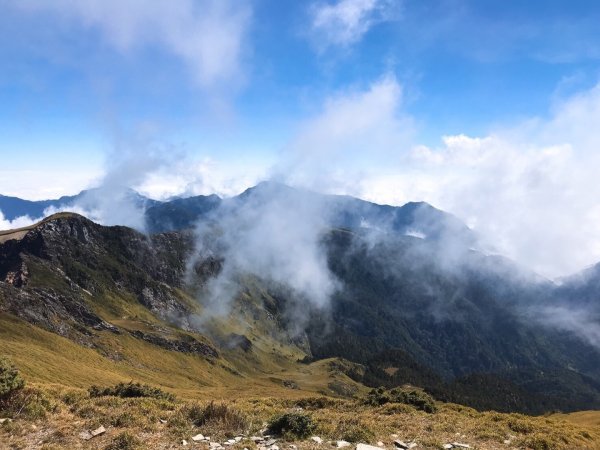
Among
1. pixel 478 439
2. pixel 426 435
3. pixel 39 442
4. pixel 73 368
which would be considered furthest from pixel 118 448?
pixel 73 368

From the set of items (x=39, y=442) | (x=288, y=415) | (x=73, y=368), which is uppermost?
(x=288, y=415)

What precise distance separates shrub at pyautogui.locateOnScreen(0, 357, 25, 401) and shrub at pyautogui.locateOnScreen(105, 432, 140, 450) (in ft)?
31.3

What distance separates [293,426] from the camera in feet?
82.4

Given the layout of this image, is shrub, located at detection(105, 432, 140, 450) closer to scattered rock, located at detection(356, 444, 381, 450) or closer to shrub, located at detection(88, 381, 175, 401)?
scattered rock, located at detection(356, 444, 381, 450)

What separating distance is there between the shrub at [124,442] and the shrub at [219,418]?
461 centimetres

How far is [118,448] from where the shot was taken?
70.1 ft

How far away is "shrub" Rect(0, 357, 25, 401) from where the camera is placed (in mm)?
26692

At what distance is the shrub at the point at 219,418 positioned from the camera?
25.3 m

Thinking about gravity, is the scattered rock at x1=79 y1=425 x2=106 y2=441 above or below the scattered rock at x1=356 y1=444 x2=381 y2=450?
below

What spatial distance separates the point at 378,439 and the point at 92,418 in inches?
679

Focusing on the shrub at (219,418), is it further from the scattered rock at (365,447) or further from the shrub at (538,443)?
the shrub at (538,443)

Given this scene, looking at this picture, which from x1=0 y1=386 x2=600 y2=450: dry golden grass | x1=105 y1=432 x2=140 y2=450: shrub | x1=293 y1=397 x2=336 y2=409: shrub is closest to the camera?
x1=105 y1=432 x2=140 y2=450: shrub

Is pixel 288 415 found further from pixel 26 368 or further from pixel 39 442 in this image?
pixel 26 368

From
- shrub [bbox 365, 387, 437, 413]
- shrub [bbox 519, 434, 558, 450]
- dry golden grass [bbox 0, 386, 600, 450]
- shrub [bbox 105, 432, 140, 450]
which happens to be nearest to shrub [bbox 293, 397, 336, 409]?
shrub [bbox 365, 387, 437, 413]
